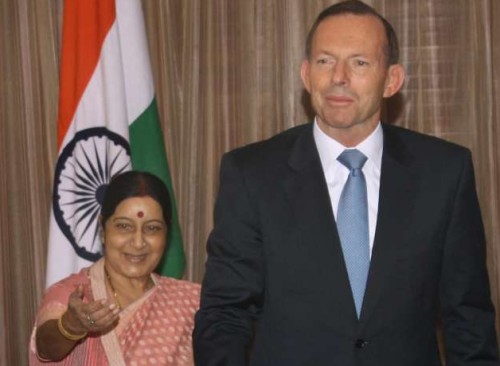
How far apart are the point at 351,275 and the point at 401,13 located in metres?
→ 1.92

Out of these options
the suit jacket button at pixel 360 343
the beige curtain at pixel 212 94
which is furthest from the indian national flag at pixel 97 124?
the suit jacket button at pixel 360 343

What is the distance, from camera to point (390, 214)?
6.91 feet

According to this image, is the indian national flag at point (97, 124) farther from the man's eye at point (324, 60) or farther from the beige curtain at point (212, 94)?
the man's eye at point (324, 60)

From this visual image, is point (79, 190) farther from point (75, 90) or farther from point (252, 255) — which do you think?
point (252, 255)

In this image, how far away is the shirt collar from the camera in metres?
2.20

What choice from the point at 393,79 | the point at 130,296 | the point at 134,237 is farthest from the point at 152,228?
the point at 393,79

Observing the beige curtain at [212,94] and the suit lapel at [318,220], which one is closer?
the suit lapel at [318,220]

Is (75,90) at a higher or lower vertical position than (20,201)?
higher

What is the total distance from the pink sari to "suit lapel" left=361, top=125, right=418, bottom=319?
94 centimetres

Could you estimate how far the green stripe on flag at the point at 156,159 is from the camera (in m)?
3.40

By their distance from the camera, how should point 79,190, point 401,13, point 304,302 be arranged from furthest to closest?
point 401,13 → point 79,190 → point 304,302

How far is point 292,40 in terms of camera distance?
3717 millimetres

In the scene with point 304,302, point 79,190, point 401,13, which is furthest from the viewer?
point 401,13

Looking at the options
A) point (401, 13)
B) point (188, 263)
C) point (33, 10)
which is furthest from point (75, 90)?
point (401, 13)
